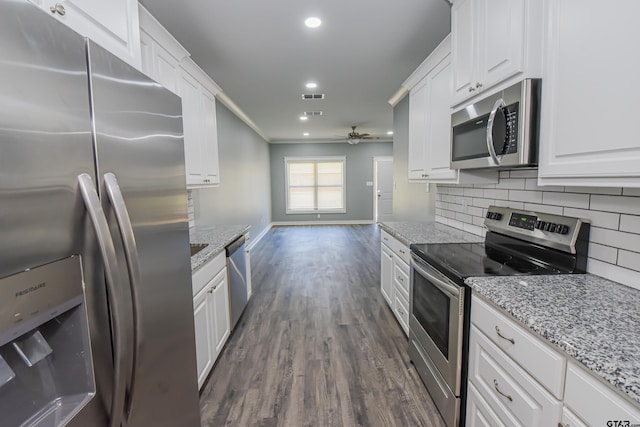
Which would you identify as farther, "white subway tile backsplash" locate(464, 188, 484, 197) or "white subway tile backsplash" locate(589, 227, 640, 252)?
"white subway tile backsplash" locate(464, 188, 484, 197)

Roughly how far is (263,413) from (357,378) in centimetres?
69

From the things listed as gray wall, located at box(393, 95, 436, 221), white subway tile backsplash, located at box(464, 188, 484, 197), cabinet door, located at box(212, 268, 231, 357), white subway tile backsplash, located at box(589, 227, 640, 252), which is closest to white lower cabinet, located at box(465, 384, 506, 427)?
white subway tile backsplash, located at box(589, 227, 640, 252)

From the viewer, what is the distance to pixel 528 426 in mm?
1056

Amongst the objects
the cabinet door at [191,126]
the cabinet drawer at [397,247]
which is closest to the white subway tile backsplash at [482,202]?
the cabinet drawer at [397,247]

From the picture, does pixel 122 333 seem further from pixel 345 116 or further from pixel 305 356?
pixel 345 116

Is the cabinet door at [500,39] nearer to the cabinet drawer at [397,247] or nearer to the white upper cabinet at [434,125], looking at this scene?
the white upper cabinet at [434,125]

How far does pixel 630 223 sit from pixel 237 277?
104 inches

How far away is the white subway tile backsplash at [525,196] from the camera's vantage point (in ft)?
5.89

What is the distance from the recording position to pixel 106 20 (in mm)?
1282

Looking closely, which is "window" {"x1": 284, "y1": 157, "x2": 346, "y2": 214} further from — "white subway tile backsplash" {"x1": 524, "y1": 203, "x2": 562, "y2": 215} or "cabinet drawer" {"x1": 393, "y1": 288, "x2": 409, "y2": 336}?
"white subway tile backsplash" {"x1": 524, "y1": 203, "x2": 562, "y2": 215}

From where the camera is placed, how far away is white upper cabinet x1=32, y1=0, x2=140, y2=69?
1.07 metres

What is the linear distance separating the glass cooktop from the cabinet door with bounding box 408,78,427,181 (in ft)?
3.32

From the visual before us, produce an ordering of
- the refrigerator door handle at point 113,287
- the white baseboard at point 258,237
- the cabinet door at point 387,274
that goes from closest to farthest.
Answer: the refrigerator door handle at point 113,287 < the cabinet door at point 387,274 < the white baseboard at point 258,237

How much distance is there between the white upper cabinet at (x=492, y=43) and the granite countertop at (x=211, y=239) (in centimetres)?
199
